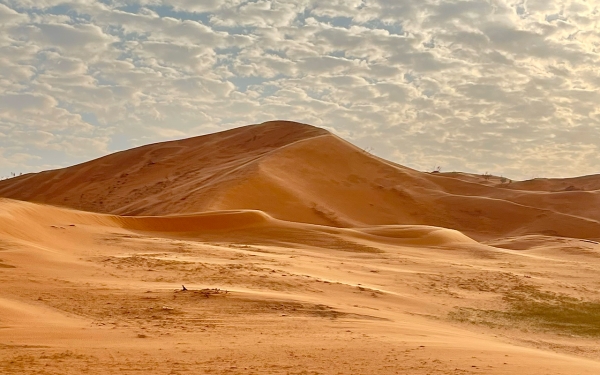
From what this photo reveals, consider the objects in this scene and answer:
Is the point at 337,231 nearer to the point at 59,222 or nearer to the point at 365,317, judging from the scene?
the point at 59,222

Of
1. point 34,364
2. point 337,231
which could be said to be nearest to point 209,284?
point 34,364

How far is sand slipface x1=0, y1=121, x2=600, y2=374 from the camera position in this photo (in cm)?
567

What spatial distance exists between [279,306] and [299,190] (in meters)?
21.9

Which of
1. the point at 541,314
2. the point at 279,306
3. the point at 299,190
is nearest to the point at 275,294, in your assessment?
the point at 279,306

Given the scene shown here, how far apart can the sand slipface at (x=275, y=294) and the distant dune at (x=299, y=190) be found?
12.1 inches

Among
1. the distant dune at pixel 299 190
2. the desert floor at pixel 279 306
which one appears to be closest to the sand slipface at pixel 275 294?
the desert floor at pixel 279 306

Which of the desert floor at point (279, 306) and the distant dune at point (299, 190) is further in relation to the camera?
the distant dune at point (299, 190)

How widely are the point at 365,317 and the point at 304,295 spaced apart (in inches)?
58.6

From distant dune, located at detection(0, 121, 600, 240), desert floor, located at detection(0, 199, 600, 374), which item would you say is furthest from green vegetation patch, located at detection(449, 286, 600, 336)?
distant dune, located at detection(0, 121, 600, 240)

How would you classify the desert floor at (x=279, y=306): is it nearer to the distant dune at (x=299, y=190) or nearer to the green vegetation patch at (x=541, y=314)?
the green vegetation patch at (x=541, y=314)

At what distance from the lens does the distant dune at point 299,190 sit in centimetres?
2805

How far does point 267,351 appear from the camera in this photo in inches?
231

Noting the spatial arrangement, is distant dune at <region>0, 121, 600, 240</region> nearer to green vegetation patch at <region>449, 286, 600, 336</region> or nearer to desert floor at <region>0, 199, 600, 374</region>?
desert floor at <region>0, 199, 600, 374</region>

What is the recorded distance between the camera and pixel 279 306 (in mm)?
8062
